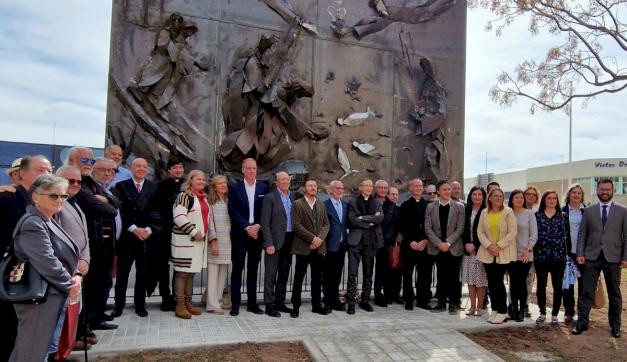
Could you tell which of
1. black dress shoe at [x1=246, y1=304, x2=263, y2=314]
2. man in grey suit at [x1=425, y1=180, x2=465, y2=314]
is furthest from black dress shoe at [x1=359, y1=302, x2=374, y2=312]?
black dress shoe at [x1=246, y1=304, x2=263, y2=314]

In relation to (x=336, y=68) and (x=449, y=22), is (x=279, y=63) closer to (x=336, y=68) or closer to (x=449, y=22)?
(x=336, y=68)

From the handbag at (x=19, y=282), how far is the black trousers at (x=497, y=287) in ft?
17.6

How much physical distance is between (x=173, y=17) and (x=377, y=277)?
560cm

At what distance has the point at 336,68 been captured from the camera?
362 inches

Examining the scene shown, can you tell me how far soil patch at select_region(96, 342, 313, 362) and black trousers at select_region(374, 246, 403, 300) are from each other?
2331mm

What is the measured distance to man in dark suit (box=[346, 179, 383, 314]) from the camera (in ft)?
20.2

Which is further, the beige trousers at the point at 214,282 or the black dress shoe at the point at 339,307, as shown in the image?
the black dress shoe at the point at 339,307

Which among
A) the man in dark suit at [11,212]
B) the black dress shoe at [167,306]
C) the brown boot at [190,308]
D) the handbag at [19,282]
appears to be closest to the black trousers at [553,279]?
the brown boot at [190,308]

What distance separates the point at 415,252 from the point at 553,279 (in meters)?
1.91

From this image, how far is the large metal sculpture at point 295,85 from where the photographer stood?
292 inches

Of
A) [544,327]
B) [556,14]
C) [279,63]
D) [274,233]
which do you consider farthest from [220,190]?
[556,14]

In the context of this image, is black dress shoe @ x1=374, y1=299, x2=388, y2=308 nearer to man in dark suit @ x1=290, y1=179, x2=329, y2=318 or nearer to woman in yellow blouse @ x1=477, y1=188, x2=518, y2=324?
man in dark suit @ x1=290, y1=179, x2=329, y2=318

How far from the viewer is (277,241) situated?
580 centimetres

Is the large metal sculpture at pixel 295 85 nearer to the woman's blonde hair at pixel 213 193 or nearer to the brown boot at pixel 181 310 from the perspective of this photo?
the woman's blonde hair at pixel 213 193
